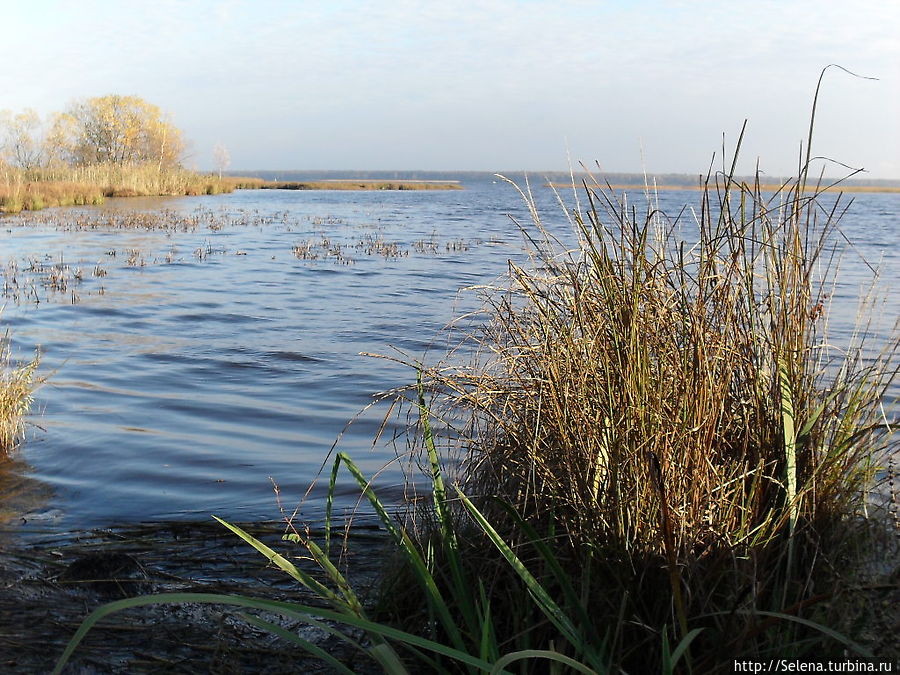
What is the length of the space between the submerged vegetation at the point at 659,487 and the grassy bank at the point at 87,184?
102ft

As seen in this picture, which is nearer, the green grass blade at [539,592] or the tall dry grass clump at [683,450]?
the green grass blade at [539,592]

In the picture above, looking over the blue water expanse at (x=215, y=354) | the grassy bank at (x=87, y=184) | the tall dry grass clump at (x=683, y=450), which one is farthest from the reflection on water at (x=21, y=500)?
the grassy bank at (x=87, y=184)

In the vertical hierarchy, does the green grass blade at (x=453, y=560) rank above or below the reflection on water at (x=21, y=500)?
above

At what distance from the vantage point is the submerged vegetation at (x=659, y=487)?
2311mm

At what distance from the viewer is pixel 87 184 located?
3731cm

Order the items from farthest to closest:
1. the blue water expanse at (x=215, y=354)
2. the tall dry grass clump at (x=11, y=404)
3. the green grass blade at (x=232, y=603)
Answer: the tall dry grass clump at (x=11, y=404)
the blue water expanse at (x=215, y=354)
the green grass blade at (x=232, y=603)

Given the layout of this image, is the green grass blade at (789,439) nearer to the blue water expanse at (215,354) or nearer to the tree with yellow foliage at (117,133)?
the blue water expanse at (215,354)

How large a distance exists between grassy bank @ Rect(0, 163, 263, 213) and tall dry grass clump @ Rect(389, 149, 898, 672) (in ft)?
102

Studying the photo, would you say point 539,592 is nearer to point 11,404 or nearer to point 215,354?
point 11,404

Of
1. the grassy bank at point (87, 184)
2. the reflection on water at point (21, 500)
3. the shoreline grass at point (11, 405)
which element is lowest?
the reflection on water at point (21, 500)

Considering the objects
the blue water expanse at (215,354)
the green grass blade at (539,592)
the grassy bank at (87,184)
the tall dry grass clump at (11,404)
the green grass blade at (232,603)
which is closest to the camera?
the green grass blade at (232,603)

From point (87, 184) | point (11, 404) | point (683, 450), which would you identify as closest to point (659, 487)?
point (683, 450)

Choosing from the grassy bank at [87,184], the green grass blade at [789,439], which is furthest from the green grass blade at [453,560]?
the grassy bank at [87,184]

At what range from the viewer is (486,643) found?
200cm
